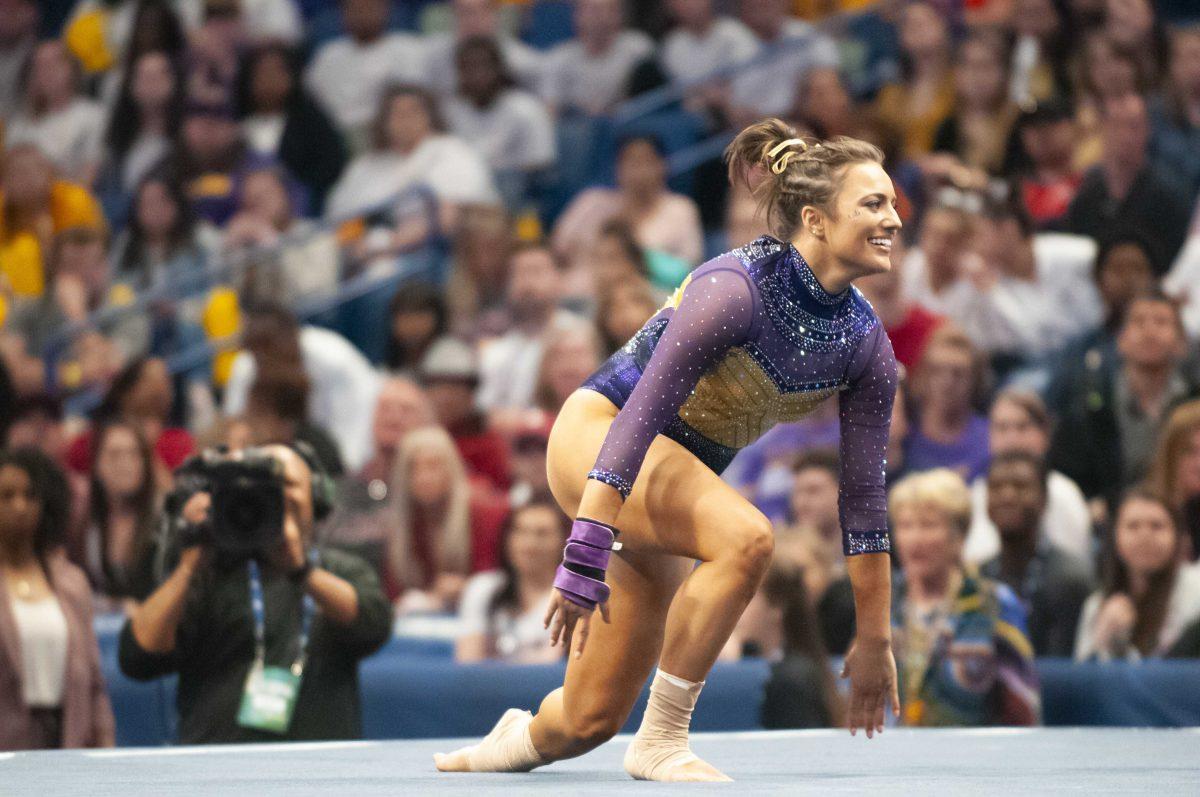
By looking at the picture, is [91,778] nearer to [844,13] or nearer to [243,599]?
[243,599]

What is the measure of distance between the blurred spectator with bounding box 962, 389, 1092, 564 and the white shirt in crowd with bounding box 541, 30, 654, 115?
3.70 metres

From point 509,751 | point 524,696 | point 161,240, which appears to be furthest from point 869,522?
point 161,240

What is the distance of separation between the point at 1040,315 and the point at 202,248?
4.02 m

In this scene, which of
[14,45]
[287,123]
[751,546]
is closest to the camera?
[751,546]

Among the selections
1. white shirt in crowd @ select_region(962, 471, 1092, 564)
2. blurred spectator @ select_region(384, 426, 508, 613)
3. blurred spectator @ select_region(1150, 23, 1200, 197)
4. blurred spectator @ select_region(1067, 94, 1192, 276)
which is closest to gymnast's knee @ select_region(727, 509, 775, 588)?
white shirt in crowd @ select_region(962, 471, 1092, 564)

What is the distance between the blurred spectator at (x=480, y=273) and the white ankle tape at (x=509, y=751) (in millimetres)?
4229

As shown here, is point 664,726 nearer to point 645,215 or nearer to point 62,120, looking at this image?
point 645,215

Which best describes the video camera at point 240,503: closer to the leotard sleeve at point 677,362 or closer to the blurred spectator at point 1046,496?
the leotard sleeve at point 677,362

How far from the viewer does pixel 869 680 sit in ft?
12.1

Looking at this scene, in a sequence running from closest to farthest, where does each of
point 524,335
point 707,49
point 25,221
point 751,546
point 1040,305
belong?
1. point 751,546
2. point 1040,305
3. point 524,335
4. point 25,221
5. point 707,49

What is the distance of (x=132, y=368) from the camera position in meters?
7.40

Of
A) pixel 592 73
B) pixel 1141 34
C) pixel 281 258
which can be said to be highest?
pixel 592 73

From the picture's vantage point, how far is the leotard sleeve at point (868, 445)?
3.67 m

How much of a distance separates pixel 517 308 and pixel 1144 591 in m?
3.00
